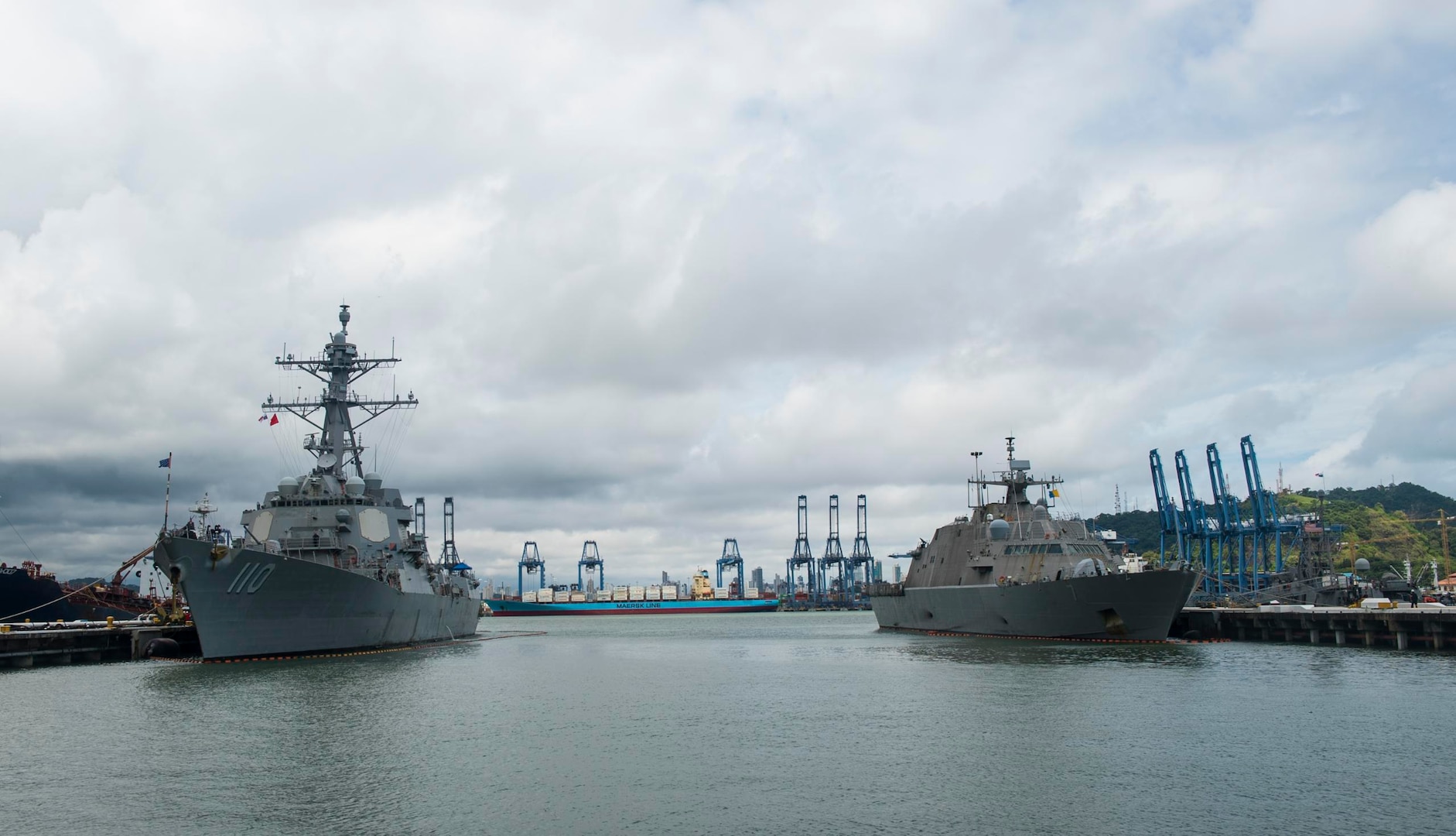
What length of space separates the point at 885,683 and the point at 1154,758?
12.1 m

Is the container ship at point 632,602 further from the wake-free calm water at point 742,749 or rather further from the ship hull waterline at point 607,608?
the wake-free calm water at point 742,749

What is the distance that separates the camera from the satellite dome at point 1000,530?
147ft

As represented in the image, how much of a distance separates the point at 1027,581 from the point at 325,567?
91.7ft

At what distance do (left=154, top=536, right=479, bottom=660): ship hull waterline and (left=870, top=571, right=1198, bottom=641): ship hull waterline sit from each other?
25377mm

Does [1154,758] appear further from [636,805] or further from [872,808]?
[636,805]

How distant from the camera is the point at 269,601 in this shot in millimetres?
32531

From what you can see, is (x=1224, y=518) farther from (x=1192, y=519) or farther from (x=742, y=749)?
(x=742, y=749)

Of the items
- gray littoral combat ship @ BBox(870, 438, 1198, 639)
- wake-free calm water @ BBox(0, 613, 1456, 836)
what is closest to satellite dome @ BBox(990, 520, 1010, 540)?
gray littoral combat ship @ BBox(870, 438, 1198, 639)

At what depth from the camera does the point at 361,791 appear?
15.0 metres

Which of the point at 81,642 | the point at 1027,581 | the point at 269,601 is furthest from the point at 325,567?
the point at 1027,581

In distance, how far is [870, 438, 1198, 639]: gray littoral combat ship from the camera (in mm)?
37219

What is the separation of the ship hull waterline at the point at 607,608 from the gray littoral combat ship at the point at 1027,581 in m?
87.4

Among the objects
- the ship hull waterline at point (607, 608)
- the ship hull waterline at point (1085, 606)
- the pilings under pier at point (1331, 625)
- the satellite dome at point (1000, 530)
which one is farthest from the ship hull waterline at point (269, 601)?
the ship hull waterline at point (607, 608)

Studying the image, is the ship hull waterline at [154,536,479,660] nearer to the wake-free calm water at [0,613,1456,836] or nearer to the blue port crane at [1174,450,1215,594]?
the wake-free calm water at [0,613,1456,836]
